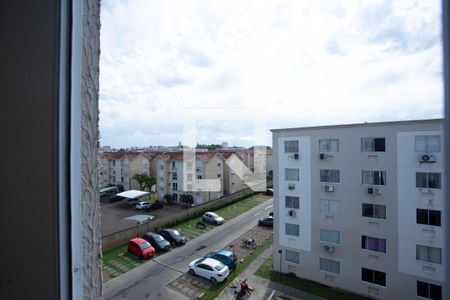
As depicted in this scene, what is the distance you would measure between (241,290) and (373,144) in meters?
2.95

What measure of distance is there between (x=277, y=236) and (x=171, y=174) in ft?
16.9

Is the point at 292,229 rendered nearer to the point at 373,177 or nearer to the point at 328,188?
the point at 328,188

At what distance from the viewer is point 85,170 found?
0.29 metres

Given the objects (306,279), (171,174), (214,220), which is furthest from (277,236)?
(171,174)

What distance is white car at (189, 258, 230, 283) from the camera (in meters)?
3.87

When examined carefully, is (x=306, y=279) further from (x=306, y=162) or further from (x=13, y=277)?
(x=13, y=277)

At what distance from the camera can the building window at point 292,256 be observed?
412 cm

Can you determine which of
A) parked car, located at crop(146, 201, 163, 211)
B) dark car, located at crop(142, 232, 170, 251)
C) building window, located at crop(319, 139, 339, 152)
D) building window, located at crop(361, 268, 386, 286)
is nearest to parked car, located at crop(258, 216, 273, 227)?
dark car, located at crop(142, 232, 170, 251)

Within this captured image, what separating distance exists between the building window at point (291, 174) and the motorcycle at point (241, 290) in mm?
1881

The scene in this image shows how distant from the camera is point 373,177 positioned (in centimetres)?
332

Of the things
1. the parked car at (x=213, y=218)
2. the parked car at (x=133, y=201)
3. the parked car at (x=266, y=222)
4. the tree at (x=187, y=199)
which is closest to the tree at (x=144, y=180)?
the parked car at (x=133, y=201)

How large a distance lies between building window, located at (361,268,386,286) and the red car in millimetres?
3869

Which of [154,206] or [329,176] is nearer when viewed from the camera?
[329,176]

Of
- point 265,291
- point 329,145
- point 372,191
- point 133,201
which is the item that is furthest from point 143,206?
point 372,191
